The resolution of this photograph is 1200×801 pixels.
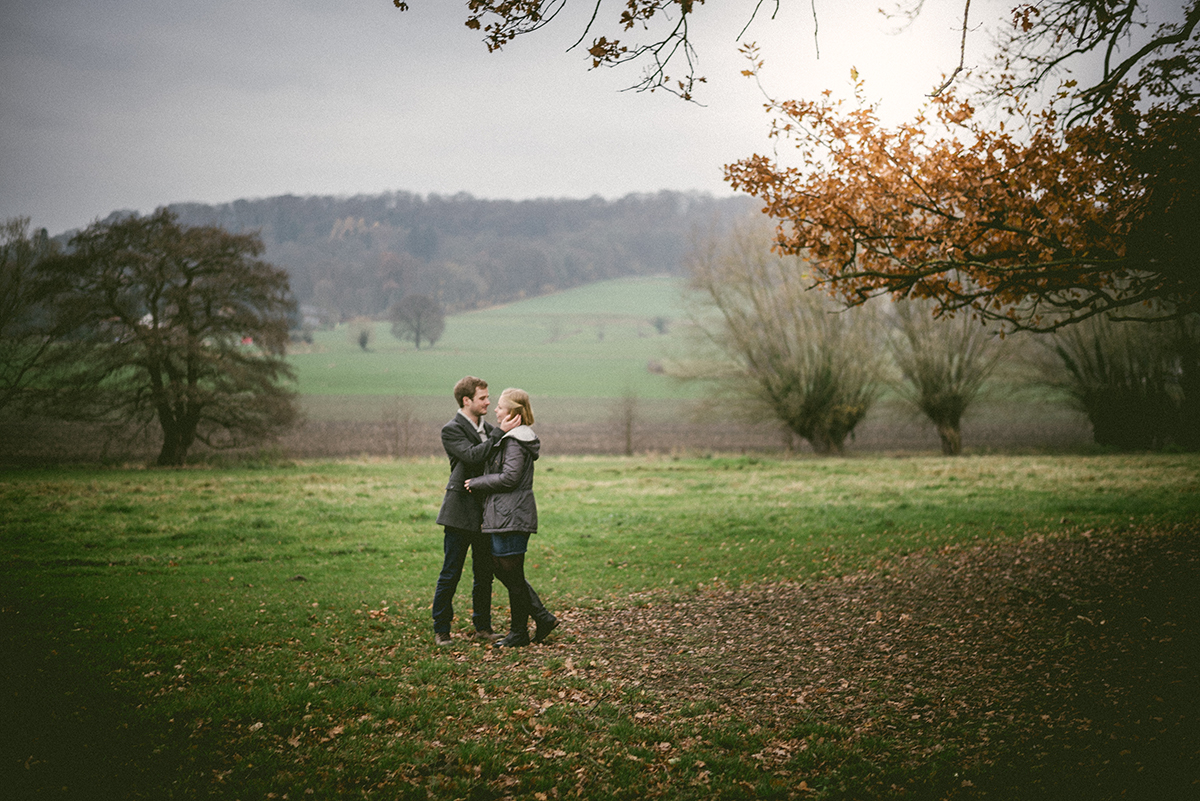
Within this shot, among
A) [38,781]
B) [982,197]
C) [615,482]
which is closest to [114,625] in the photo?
[38,781]

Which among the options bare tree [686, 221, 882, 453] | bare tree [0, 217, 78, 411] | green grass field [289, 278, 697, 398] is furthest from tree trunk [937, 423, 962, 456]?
bare tree [0, 217, 78, 411]

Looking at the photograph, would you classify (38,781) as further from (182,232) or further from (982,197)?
(182,232)

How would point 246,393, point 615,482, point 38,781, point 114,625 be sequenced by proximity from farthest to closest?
point 246,393, point 615,482, point 114,625, point 38,781

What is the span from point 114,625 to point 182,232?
25.6m

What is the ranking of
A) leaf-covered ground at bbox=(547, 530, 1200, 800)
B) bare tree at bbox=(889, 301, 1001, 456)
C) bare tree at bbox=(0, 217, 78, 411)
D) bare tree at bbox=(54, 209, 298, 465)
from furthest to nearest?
bare tree at bbox=(889, 301, 1001, 456) → bare tree at bbox=(54, 209, 298, 465) → bare tree at bbox=(0, 217, 78, 411) → leaf-covered ground at bbox=(547, 530, 1200, 800)

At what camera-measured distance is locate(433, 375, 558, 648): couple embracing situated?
6.68 metres

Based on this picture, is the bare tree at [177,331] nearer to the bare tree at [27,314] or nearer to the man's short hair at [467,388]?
the bare tree at [27,314]

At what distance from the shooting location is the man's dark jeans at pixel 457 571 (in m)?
7.06

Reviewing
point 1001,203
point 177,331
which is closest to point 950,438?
point 1001,203

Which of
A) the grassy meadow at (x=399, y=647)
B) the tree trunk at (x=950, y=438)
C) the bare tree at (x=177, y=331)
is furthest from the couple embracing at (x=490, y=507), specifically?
the tree trunk at (x=950, y=438)

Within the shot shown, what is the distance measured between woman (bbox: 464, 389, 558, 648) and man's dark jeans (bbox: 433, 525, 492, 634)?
384 mm

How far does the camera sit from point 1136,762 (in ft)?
14.2

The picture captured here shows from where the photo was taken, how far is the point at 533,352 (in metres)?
80.4

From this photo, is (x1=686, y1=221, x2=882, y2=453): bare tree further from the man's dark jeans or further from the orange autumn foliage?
the man's dark jeans
